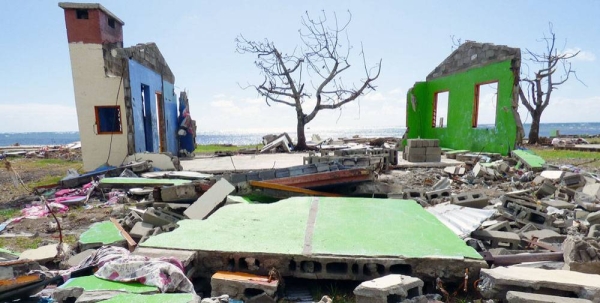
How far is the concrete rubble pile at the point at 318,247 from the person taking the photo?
8.12 ft

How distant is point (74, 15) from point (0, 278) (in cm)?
983

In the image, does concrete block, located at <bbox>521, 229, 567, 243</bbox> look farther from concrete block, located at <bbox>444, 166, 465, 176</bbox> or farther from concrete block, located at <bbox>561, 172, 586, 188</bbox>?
concrete block, located at <bbox>444, 166, 465, 176</bbox>

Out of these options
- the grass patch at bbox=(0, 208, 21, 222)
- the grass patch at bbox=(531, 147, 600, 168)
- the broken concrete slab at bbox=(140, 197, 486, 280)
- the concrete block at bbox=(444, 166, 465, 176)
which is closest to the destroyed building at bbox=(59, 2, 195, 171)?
the grass patch at bbox=(0, 208, 21, 222)

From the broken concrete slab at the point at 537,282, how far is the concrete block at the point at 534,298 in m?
0.13

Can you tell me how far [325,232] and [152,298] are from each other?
5.64 ft

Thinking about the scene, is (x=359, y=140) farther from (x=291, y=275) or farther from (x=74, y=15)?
(x=291, y=275)

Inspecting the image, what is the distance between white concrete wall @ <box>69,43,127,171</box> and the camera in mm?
9875

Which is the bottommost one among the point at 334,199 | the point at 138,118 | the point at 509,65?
the point at 334,199

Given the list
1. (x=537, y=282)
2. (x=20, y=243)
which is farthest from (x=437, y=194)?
(x=20, y=243)

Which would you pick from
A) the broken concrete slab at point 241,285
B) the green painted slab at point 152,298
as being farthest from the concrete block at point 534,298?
the green painted slab at point 152,298

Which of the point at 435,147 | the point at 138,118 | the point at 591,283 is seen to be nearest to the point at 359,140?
the point at 435,147

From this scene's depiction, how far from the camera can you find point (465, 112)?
12867 millimetres

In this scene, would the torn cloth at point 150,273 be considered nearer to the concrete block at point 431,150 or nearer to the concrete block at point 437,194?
the concrete block at point 437,194

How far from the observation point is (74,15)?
9.75m
